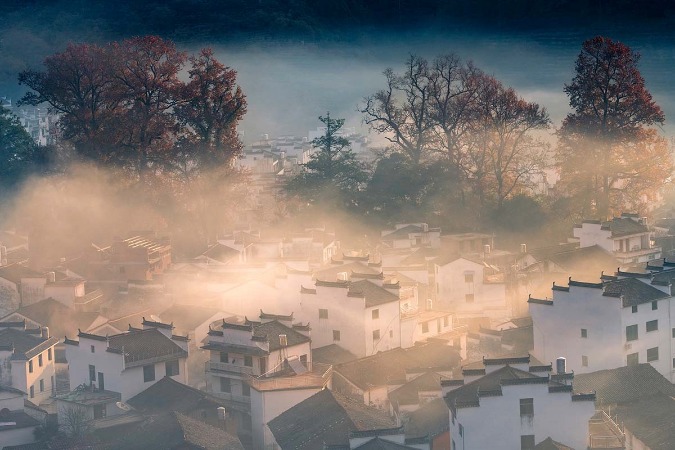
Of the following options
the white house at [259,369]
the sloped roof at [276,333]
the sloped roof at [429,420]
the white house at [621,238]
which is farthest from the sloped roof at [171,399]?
the white house at [621,238]

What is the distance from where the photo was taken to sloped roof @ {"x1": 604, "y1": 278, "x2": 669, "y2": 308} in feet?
46.9

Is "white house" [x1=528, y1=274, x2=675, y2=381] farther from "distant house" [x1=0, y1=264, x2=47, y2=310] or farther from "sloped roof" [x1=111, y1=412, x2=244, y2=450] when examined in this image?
"distant house" [x1=0, y1=264, x2=47, y2=310]

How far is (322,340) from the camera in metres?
15.6

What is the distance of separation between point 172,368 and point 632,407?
486 cm

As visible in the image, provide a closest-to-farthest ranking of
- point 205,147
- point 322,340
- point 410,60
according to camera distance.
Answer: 1. point 322,340
2. point 205,147
3. point 410,60

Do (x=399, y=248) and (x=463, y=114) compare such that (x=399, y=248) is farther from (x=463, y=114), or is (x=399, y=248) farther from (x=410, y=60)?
(x=410, y=60)

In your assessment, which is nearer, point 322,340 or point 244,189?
point 322,340

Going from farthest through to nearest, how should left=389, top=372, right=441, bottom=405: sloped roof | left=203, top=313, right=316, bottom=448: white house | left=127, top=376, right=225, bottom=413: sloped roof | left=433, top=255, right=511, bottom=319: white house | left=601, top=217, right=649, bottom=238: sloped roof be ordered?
1. left=601, top=217, right=649, bottom=238: sloped roof
2. left=433, top=255, right=511, bottom=319: white house
3. left=127, top=376, right=225, bottom=413: sloped roof
4. left=389, top=372, right=441, bottom=405: sloped roof
5. left=203, top=313, right=316, bottom=448: white house

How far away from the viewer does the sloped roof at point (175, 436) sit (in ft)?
40.1

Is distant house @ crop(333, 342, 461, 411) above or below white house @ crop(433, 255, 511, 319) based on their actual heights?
below

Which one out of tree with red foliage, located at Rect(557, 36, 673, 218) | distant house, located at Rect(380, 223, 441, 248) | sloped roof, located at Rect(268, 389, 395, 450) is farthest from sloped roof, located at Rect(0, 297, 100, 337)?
tree with red foliage, located at Rect(557, 36, 673, 218)

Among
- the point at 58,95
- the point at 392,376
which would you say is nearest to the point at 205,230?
the point at 58,95

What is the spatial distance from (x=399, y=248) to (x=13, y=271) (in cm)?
511

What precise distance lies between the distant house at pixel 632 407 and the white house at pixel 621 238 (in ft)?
13.4
